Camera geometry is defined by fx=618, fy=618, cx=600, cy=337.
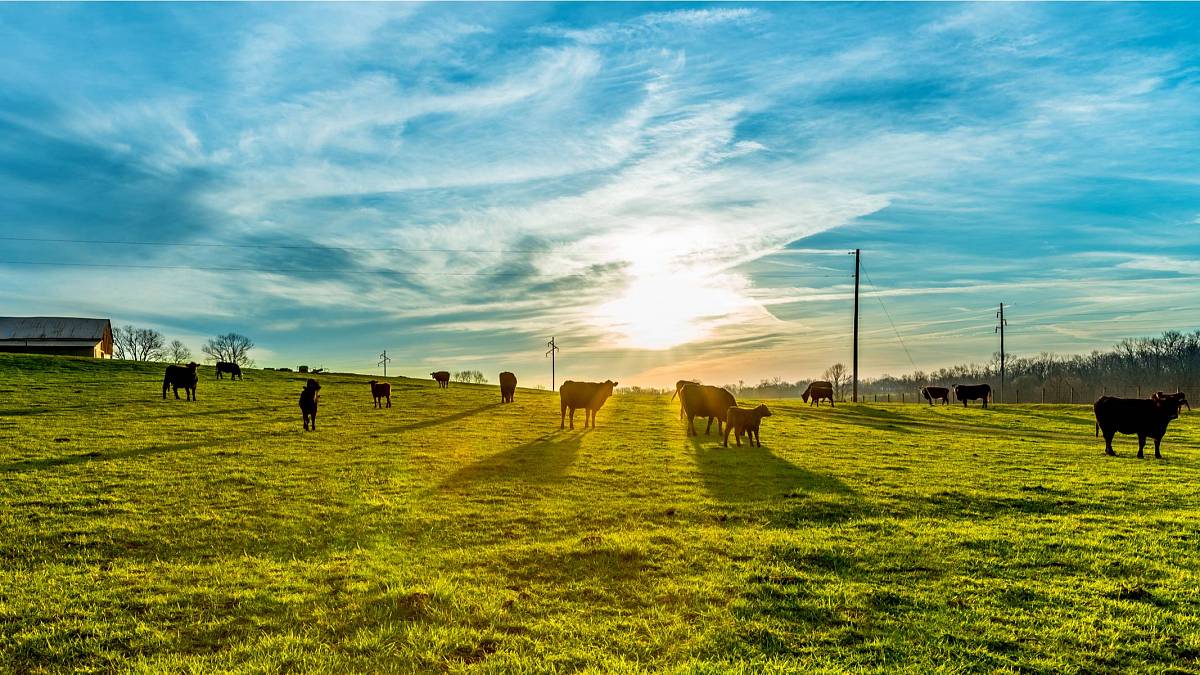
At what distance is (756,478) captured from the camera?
56.6 feet

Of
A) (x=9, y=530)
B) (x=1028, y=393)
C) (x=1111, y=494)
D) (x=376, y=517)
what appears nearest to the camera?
(x=9, y=530)

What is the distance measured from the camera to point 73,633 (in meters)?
7.35

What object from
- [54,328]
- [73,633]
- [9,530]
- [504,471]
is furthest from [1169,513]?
[54,328]

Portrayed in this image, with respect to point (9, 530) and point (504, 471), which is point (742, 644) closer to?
point (504, 471)

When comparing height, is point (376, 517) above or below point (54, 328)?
below

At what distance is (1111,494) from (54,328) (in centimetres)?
11119

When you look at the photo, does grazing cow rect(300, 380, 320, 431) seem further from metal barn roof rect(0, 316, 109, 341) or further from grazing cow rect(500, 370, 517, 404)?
metal barn roof rect(0, 316, 109, 341)

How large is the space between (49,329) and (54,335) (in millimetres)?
1742

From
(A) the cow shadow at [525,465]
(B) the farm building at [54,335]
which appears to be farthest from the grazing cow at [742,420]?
(B) the farm building at [54,335]

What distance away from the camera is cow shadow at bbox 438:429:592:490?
55.1ft

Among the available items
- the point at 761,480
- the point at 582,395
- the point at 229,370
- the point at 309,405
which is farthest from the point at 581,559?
the point at 229,370

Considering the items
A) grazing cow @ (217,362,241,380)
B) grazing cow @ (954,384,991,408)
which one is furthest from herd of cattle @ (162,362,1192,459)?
grazing cow @ (954,384,991,408)

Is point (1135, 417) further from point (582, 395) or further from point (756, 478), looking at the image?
point (582, 395)

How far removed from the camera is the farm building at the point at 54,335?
81938 mm
